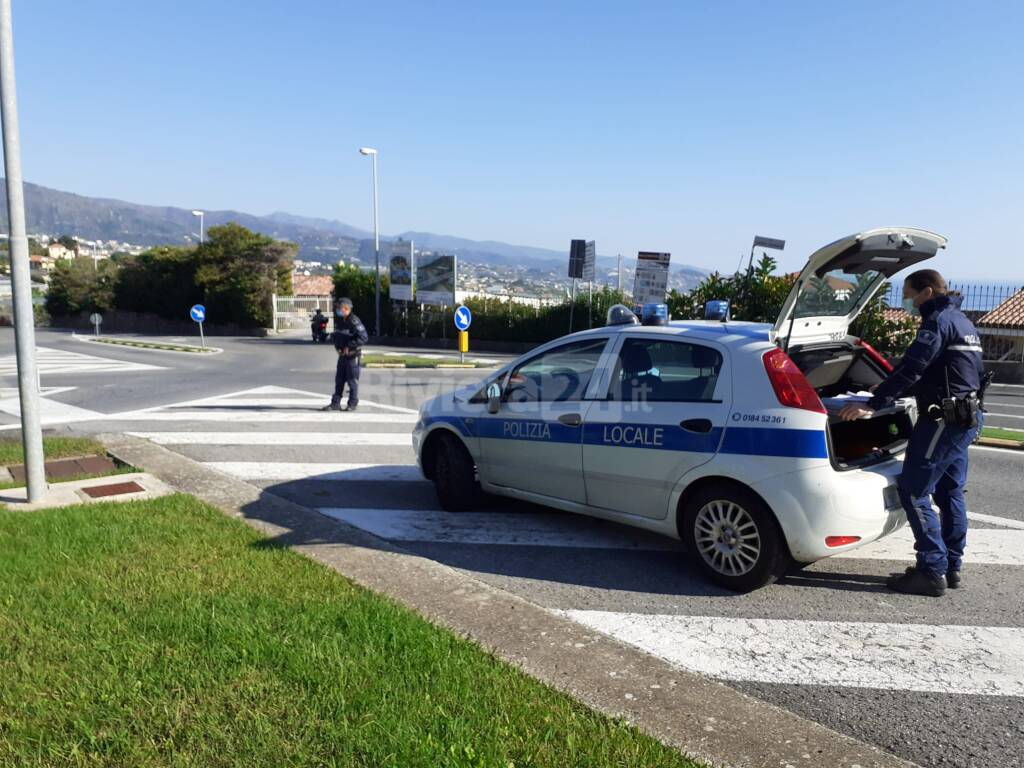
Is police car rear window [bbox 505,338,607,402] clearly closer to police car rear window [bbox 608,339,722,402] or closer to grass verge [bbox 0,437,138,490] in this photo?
police car rear window [bbox 608,339,722,402]

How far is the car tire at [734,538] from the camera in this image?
459 cm

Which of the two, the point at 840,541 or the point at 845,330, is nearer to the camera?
the point at 840,541

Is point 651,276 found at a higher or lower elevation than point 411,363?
higher

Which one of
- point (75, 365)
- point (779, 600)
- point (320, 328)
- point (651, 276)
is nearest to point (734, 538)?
point (779, 600)

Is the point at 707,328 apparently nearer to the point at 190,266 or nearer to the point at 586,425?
the point at 586,425

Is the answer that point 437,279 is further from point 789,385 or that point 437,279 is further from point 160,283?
point 789,385

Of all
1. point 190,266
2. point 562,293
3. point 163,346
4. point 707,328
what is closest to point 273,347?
point 163,346

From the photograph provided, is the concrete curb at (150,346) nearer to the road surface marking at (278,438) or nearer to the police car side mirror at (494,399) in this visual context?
the road surface marking at (278,438)

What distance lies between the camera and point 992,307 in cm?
2014

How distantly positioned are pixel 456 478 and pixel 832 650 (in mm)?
3273

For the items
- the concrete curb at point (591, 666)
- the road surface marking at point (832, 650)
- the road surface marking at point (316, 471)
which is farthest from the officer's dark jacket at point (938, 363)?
the road surface marking at point (316, 471)

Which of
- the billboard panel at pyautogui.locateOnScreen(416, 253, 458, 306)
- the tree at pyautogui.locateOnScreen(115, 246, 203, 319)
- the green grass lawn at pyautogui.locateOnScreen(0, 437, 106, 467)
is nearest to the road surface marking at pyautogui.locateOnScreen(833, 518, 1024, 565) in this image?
the green grass lawn at pyautogui.locateOnScreen(0, 437, 106, 467)

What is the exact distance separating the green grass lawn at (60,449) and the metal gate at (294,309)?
115 feet

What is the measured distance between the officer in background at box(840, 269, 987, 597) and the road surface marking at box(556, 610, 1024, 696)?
0.56 meters
